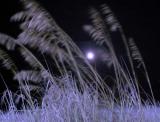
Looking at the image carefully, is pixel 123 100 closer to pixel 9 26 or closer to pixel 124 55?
pixel 124 55

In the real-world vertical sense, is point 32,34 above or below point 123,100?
above

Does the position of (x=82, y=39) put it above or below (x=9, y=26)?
below

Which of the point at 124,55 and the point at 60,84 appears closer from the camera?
the point at 60,84

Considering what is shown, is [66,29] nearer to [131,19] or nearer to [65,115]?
[131,19]

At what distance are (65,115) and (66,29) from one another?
177 centimetres

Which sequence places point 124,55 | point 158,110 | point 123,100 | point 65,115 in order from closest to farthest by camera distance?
point 65,115 → point 123,100 → point 158,110 → point 124,55

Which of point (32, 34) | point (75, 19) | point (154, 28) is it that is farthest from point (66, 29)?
point (32, 34)

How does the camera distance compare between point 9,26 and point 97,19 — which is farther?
point 9,26

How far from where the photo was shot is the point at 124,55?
373 cm

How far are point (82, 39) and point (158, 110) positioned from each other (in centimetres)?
146

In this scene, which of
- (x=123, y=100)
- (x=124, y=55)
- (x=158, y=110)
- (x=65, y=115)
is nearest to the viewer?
(x=65, y=115)

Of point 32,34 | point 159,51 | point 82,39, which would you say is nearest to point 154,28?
point 159,51

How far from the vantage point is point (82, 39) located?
3.83m

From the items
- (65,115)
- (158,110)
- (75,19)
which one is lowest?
(158,110)
